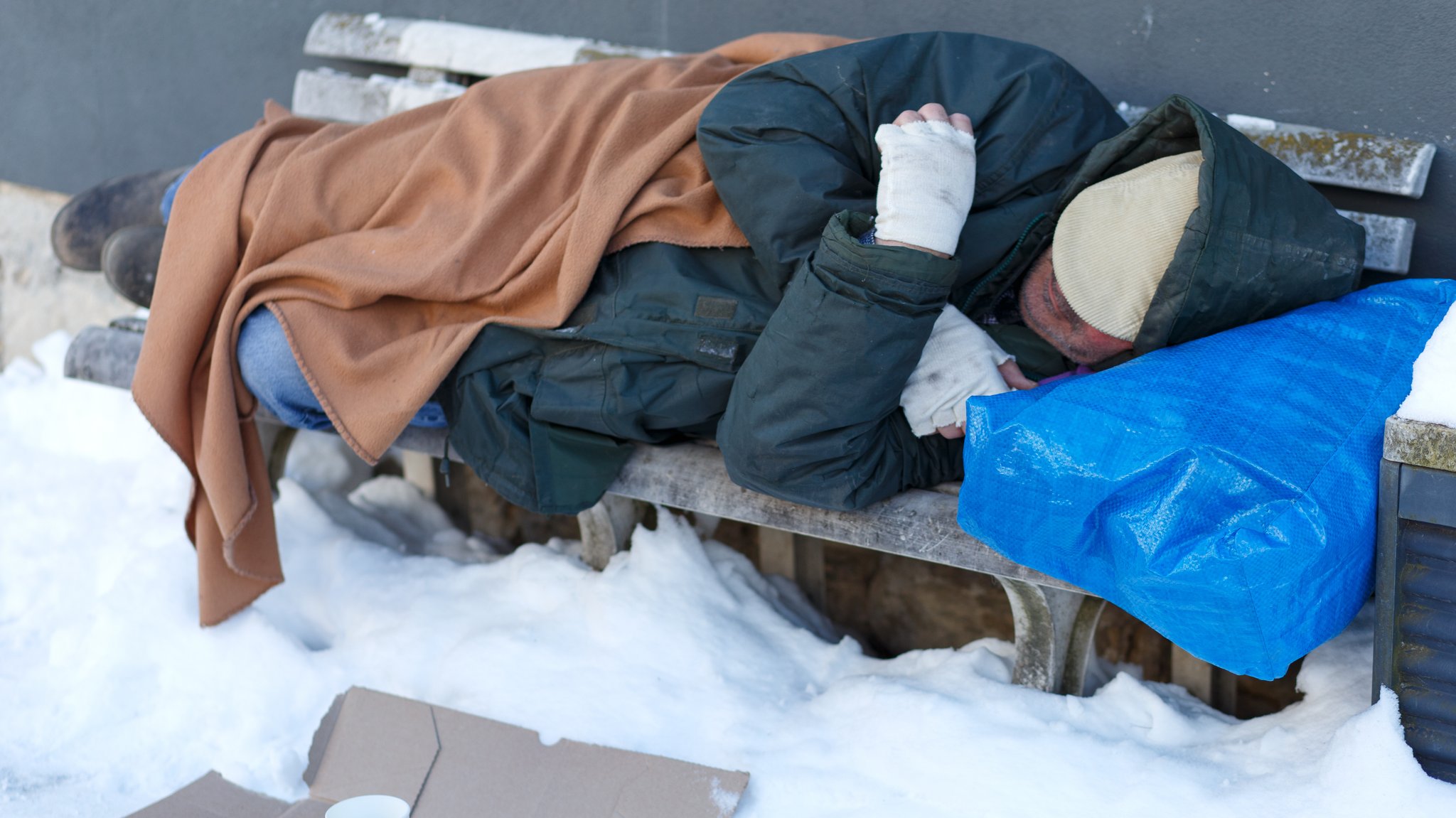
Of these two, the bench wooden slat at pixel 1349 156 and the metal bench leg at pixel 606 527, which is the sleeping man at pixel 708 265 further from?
the bench wooden slat at pixel 1349 156

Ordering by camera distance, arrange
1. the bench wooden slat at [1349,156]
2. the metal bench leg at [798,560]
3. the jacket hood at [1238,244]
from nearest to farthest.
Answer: the jacket hood at [1238,244]
the bench wooden slat at [1349,156]
the metal bench leg at [798,560]

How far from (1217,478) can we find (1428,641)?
29 centimetres

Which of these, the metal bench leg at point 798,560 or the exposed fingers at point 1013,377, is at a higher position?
the exposed fingers at point 1013,377

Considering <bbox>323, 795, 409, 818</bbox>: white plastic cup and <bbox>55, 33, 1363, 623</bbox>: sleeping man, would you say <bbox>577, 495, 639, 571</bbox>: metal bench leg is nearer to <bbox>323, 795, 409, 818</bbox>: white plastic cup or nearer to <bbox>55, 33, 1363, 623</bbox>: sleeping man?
<bbox>55, 33, 1363, 623</bbox>: sleeping man

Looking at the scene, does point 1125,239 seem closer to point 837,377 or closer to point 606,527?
point 837,377

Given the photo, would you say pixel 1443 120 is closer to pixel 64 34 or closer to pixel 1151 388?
pixel 1151 388

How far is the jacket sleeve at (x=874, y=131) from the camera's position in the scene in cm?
154

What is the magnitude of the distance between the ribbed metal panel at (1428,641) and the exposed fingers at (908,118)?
2.39 feet

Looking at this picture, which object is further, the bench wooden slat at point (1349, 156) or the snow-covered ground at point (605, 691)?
the bench wooden slat at point (1349, 156)

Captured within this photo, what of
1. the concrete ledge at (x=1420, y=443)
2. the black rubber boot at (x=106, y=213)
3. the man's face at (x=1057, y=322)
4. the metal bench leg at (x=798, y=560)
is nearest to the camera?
the concrete ledge at (x=1420, y=443)

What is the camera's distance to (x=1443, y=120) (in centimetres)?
169

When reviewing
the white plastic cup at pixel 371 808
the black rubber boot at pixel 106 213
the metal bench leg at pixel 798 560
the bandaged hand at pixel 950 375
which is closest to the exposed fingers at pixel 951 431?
the bandaged hand at pixel 950 375

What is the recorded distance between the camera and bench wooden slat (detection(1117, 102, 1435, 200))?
5.46ft

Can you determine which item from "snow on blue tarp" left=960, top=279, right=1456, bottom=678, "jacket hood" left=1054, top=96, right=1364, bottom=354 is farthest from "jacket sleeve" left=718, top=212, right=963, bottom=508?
"jacket hood" left=1054, top=96, right=1364, bottom=354
